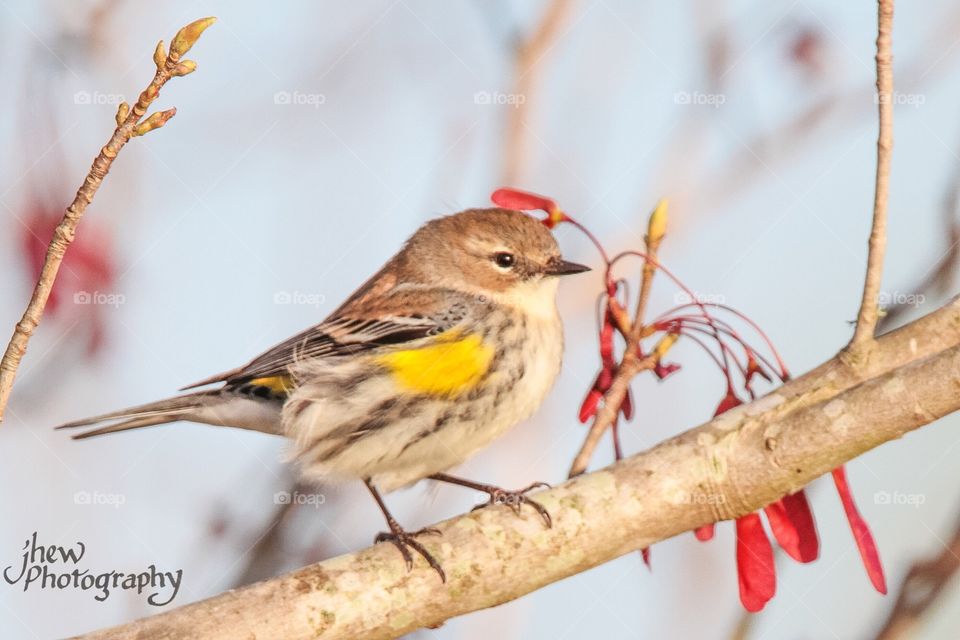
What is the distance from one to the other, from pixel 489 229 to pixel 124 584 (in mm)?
2344

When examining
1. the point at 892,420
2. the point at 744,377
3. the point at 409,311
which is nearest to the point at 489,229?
the point at 409,311

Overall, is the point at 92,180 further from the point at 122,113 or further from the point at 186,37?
the point at 186,37

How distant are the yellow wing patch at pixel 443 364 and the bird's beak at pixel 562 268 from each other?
0.57m

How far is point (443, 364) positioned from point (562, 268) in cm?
83

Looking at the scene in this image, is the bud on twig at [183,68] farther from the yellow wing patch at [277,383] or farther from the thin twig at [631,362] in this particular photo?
the yellow wing patch at [277,383]

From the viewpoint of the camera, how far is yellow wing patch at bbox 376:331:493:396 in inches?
184

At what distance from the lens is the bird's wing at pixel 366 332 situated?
510 cm

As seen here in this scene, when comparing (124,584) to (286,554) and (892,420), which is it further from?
(892,420)

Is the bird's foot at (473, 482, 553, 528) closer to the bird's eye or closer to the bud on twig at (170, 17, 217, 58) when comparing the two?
the bird's eye

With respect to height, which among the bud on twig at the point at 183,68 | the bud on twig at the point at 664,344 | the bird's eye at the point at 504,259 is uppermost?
the bud on twig at the point at 183,68

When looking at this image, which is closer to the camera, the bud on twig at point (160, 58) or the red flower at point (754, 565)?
the bud on twig at point (160, 58)

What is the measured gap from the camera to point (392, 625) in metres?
3.49

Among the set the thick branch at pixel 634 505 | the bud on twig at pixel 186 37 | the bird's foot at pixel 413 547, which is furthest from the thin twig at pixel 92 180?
the bird's foot at pixel 413 547

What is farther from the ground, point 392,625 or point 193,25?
point 193,25
